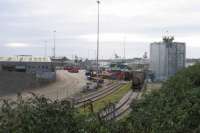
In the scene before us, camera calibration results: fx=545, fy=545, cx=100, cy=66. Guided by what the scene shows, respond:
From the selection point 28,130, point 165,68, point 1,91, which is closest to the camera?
point 28,130

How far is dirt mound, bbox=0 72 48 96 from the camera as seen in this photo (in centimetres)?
8538

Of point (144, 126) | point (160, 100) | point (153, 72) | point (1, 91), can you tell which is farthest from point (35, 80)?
point (144, 126)

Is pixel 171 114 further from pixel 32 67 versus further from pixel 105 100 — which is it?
pixel 32 67

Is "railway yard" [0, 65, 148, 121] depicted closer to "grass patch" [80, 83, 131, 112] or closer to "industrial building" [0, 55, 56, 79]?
"grass patch" [80, 83, 131, 112]

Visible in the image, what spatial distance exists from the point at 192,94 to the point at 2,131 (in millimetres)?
9671

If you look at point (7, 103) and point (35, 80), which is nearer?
point (7, 103)

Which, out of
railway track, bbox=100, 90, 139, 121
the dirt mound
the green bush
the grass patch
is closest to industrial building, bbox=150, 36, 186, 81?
the grass patch

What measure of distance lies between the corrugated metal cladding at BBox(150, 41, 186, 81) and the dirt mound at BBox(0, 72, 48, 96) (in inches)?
1090

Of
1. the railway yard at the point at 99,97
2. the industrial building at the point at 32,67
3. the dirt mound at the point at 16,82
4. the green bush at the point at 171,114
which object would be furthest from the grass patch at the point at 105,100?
the industrial building at the point at 32,67

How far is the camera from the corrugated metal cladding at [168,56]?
62.4m

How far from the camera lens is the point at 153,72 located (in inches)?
2657

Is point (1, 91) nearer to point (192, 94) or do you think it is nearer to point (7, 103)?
point (192, 94)

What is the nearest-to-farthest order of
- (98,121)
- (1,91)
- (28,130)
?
(28,130) → (98,121) → (1,91)

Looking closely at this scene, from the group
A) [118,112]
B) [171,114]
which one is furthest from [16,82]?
[171,114]
